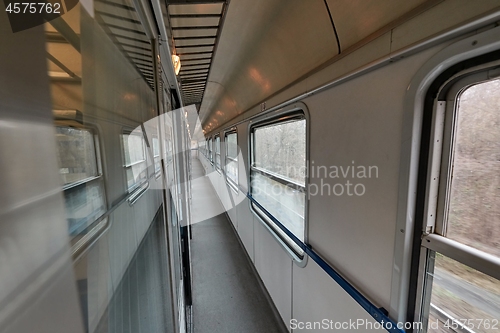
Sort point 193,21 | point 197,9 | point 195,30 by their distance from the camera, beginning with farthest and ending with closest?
point 195,30, point 193,21, point 197,9

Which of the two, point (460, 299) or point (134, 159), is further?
point (460, 299)

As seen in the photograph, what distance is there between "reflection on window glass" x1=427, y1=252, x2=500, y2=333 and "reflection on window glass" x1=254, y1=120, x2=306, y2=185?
118cm

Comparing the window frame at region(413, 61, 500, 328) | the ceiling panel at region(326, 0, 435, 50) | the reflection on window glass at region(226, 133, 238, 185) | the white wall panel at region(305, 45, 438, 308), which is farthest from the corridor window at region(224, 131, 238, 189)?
the window frame at region(413, 61, 500, 328)

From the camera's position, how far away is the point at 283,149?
254 cm

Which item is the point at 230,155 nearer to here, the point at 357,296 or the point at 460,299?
the point at 357,296

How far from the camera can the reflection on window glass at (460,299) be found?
80cm

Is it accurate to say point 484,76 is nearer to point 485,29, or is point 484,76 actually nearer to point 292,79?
point 485,29

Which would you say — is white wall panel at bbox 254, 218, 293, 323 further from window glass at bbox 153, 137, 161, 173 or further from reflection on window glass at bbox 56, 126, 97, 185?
Answer: reflection on window glass at bbox 56, 126, 97, 185

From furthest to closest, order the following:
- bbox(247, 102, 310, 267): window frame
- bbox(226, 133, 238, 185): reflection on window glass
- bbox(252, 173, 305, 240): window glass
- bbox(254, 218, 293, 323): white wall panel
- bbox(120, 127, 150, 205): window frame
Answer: bbox(226, 133, 238, 185): reflection on window glass → bbox(254, 218, 293, 323): white wall panel → bbox(252, 173, 305, 240): window glass → bbox(247, 102, 310, 267): window frame → bbox(120, 127, 150, 205): window frame

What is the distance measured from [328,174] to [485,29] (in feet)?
3.23

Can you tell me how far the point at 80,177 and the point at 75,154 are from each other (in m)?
0.05

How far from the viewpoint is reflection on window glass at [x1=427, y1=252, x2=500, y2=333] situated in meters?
0.80

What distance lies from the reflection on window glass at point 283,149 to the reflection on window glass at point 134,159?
1.46 metres

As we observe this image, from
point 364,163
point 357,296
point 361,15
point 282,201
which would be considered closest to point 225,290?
point 282,201
